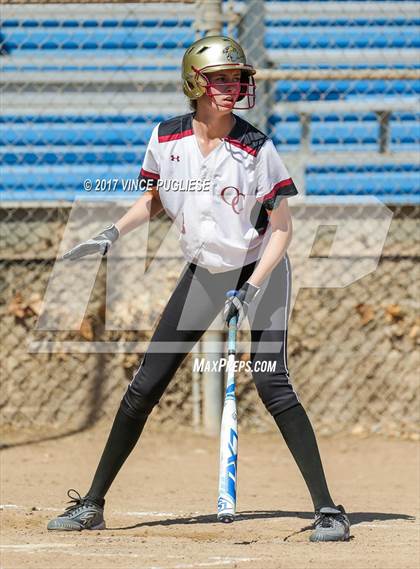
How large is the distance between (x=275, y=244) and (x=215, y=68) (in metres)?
0.77

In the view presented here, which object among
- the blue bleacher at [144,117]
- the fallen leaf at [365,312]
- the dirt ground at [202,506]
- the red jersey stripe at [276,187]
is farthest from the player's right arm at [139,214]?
the blue bleacher at [144,117]

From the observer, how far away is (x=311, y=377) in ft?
25.9

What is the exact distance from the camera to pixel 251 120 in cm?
785

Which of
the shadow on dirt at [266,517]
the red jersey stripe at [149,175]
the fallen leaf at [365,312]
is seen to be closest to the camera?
the red jersey stripe at [149,175]

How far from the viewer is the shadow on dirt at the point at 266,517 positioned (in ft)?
17.6

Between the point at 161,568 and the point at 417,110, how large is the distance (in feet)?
16.5

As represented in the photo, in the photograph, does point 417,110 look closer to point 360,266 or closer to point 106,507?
point 360,266

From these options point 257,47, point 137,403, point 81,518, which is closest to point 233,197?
point 137,403

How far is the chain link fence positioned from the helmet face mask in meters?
2.50

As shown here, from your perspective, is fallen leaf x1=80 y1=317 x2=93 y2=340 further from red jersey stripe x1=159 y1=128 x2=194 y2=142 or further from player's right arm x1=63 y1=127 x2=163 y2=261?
red jersey stripe x1=159 y1=128 x2=194 y2=142

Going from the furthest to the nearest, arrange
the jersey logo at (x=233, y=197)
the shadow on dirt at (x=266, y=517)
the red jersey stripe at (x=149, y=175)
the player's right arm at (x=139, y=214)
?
the shadow on dirt at (x=266, y=517) → the red jersey stripe at (x=149, y=175) → the player's right arm at (x=139, y=214) → the jersey logo at (x=233, y=197)

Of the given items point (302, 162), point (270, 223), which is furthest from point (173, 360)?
point (302, 162)

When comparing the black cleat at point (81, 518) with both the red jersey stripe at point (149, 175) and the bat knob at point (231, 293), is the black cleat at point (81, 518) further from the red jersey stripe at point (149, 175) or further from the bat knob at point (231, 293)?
the red jersey stripe at point (149, 175)

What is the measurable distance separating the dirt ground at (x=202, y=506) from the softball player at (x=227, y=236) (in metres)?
0.30
